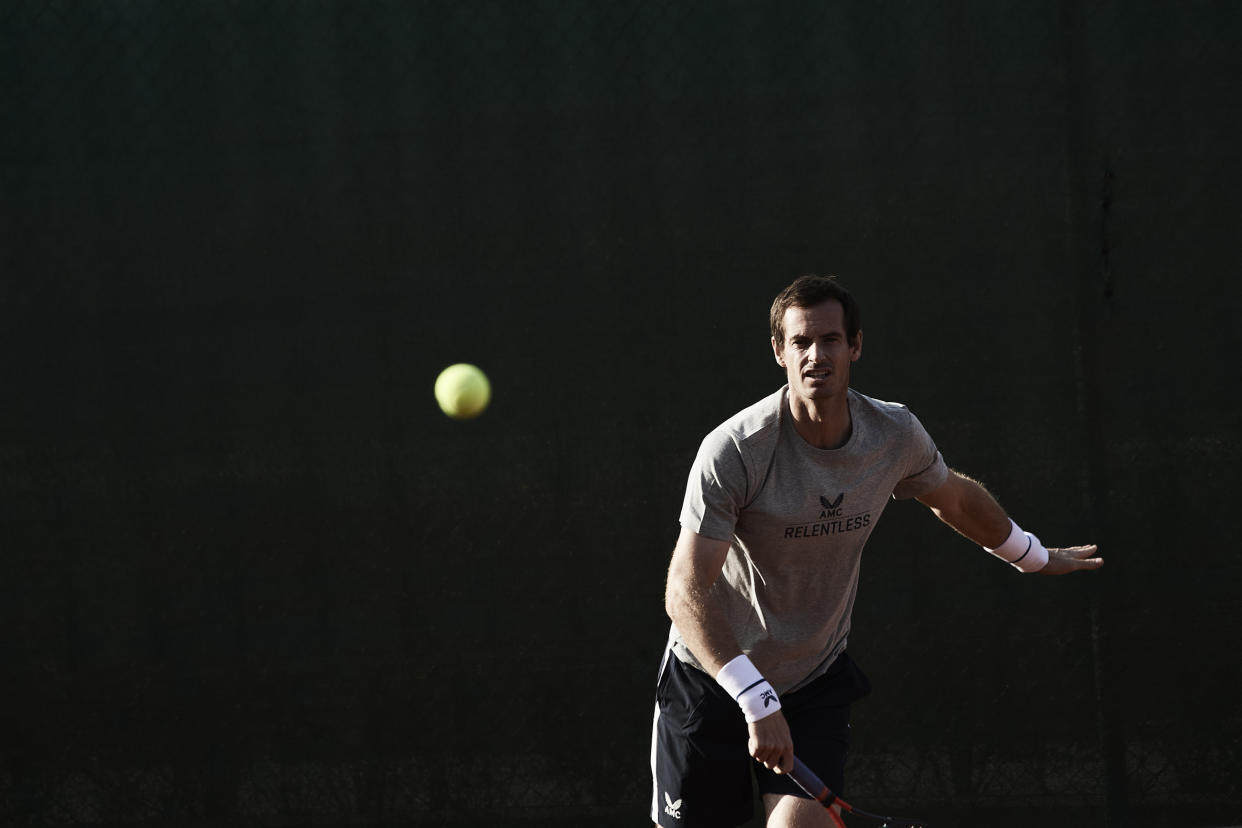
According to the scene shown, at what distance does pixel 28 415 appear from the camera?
11.1 feet

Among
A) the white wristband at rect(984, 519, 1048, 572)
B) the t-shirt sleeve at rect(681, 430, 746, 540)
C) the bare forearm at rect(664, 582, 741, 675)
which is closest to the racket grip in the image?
the bare forearm at rect(664, 582, 741, 675)

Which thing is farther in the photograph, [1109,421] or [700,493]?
[1109,421]

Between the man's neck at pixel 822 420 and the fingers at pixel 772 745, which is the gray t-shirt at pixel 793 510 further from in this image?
the fingers at pixel 772 745

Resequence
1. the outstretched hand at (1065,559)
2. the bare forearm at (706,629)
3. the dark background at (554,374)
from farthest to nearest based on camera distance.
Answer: the dark background at (554,374), the outstretched hand at (1065,559), the bare forearm at (706,629)

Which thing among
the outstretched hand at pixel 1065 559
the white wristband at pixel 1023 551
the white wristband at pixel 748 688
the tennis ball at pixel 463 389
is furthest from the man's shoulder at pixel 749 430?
the tennis ball at pixel 463 389

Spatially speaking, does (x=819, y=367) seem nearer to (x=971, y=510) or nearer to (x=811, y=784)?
(x=971, y=510)

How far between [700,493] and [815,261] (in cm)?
121

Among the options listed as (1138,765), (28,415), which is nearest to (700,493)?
(1138,765)

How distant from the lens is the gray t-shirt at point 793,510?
88.1 inches

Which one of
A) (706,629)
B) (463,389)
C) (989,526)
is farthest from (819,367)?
(463,389)

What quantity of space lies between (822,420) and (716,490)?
0.84ft

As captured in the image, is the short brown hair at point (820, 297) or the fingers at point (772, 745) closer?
the fingers at point (772, 745)

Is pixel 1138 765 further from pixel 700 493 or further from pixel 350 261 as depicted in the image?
pixel 350 261

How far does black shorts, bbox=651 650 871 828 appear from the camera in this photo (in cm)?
242
